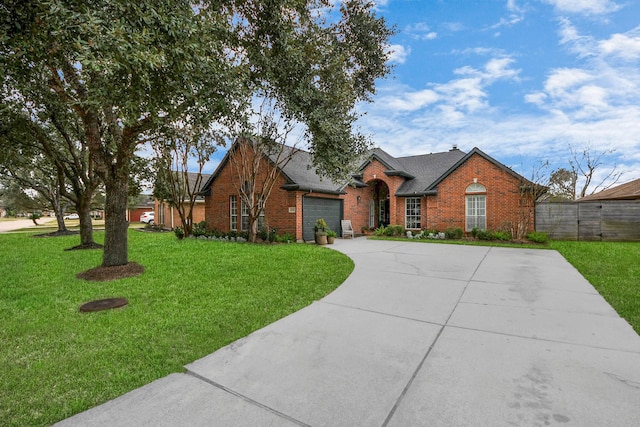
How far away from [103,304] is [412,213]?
15.8 metres

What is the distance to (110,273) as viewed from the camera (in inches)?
265

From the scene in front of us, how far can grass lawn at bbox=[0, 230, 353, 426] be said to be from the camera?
256 cm

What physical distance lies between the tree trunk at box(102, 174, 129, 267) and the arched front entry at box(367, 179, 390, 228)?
15.1 m

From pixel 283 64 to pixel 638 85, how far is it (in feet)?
54.9

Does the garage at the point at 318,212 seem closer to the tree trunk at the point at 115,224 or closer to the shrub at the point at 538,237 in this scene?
the tree trunk at the point at 115,224

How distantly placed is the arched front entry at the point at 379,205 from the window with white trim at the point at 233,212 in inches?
353

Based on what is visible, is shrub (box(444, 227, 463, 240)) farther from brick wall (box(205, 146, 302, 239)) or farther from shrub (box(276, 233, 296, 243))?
shrub (box(276, 233, 296, 243))

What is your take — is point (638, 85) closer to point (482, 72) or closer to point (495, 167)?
point (495, 167)

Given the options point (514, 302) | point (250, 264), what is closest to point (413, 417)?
point (514, 302)

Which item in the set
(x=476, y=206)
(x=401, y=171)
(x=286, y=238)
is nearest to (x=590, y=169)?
(x=476, y=206)

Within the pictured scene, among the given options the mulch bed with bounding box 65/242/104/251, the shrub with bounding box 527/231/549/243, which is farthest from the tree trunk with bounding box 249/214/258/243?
the shrub with bounding box 527/231/549/243

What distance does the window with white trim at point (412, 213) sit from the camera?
57.2 ft

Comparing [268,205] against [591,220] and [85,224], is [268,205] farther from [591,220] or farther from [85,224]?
[591,220]

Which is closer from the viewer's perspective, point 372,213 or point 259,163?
point 259,163
